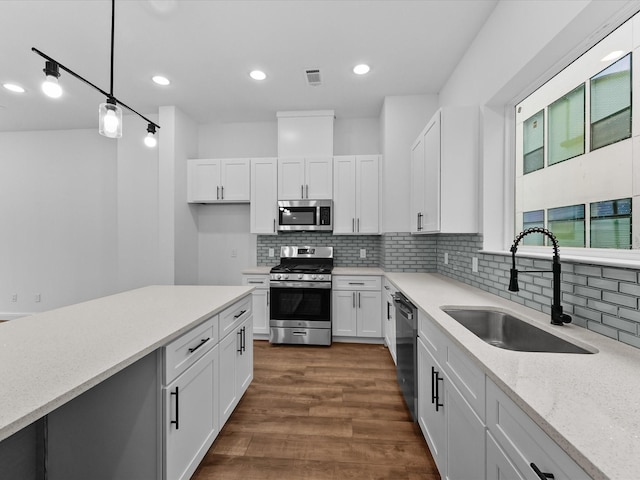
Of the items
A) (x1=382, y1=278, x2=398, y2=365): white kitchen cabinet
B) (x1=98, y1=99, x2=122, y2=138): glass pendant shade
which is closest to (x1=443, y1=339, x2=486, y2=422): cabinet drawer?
(x1=382, y1=278, x2=398, y2=365): white kitchen cabinet

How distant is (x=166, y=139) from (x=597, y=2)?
412cm

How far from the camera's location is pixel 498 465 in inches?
35.8

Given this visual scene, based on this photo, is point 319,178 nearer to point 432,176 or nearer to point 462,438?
point 432,176

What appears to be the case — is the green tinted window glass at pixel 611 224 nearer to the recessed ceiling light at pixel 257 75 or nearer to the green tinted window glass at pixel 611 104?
the green tinted window glass at pixel 611 104

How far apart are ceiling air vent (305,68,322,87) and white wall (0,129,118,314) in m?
3.37

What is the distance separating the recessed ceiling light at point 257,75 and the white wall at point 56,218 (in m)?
2.87

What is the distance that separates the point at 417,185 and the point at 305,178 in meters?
1.47

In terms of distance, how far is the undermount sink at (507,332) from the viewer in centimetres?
134

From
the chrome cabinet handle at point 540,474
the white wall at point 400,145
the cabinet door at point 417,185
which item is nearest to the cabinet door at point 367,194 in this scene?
the white wall at point 400,145

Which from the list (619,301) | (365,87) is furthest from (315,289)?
(619,301)

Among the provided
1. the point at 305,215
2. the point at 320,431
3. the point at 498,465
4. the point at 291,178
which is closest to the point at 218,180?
the point at 291,178

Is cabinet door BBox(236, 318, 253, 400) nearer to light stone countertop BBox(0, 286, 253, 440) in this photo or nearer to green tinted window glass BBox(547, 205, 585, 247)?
light stone countertop BBox(0, 286, 253, 440)

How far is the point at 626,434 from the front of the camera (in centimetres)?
A: 61

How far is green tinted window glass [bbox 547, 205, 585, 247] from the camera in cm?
158
